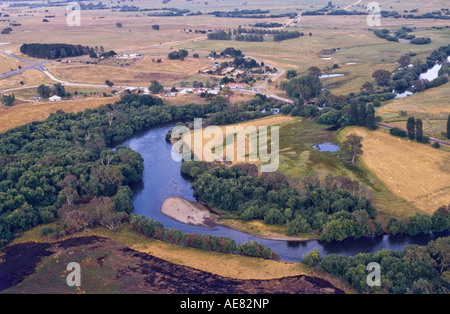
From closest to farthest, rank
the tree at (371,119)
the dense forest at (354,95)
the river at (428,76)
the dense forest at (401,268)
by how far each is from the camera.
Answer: the dense forest at (401,268), the tree at (371,119), the dense forest at (354,95), the river at (428,76)

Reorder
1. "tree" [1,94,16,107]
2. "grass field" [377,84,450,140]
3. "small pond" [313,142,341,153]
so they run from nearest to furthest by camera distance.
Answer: "small pond" [313,142,341,153] < "grass field" [377,84,450,140] < "tree" [1,94,16,107]

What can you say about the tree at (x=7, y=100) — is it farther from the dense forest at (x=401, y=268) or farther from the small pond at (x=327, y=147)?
the dense forest at (x=401, y=268)

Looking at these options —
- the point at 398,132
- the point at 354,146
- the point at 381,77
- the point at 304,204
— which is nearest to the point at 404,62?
the point at 381,77

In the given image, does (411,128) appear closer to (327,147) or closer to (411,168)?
(411,168)

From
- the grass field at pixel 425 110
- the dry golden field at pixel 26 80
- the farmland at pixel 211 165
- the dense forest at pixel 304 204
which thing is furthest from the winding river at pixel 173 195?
the dry golden field at pixel 26 80

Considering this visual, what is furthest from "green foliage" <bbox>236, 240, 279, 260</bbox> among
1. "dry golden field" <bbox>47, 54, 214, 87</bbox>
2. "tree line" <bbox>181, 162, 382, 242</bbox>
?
"dry golden field" <bbox>47, 54, 214, 87</bbox>

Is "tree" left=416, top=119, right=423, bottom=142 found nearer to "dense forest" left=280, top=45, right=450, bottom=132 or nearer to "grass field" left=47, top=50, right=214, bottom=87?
"dense forest" left=280, top=45, right=450, bottom=132

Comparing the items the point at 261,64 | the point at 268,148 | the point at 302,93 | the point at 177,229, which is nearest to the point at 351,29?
the point at 261,64

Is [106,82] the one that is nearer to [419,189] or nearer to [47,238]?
[47,238]
